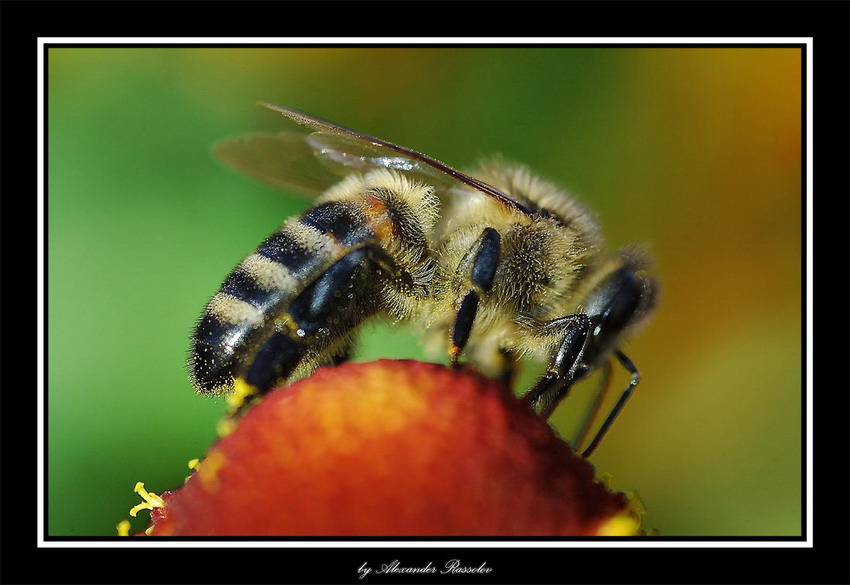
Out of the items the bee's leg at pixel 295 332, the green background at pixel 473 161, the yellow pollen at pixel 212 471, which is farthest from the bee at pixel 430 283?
the green background at pixel 473 161

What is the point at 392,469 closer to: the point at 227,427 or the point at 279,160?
the point at 227,427

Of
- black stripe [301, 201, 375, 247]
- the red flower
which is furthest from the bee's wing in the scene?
the red flower

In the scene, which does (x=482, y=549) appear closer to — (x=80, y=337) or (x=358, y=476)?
(x=358, y=476)

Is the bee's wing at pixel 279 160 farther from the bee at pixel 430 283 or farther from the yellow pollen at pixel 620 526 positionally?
the yellow pollen at pixel 620 526

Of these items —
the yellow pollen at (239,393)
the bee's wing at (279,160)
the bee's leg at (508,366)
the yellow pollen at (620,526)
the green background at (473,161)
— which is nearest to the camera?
the yellow pollen at (620,526)

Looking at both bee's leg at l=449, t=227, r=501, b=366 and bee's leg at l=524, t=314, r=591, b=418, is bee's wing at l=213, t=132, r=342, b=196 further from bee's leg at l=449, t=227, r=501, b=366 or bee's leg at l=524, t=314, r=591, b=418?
bee's leg at l=524, t=314, r=591, b=418

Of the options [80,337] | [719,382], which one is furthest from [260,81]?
[719,382]

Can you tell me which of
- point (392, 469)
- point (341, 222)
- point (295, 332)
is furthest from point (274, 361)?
point (392, 469)
